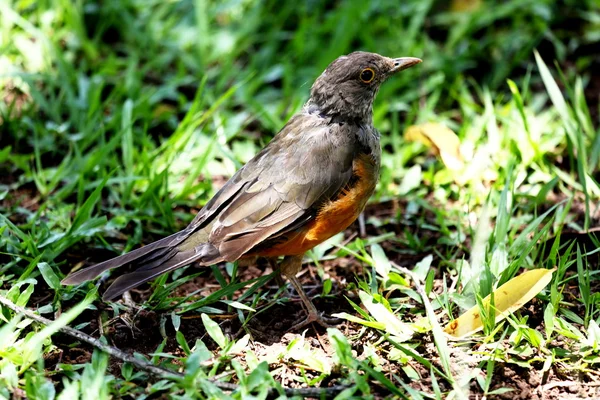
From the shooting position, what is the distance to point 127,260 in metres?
4.44

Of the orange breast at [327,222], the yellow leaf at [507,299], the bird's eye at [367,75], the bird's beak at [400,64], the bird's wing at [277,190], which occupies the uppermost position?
the bird's eye at [367,75]

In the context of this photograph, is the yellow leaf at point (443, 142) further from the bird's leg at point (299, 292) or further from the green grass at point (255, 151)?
the bird's leg at point (299, 292)

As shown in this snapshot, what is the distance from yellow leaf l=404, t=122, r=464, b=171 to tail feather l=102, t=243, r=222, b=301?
2.19 metres

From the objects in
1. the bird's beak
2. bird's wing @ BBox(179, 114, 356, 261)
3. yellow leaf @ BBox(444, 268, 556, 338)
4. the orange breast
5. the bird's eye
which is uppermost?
the bird's eye

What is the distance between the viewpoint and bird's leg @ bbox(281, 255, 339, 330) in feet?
14.8

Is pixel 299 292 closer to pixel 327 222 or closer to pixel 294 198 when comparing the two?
pixel 327 222

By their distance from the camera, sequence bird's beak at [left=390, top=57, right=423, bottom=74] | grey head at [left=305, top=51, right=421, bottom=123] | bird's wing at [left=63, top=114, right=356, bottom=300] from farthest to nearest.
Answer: bird's beak at [left=390, top=57, right=423, bottom=74] → grey head at [left=305, top=51, right=421, bottom=123] → bird's wing at [left=63, top=114, right=356, bottom=300]

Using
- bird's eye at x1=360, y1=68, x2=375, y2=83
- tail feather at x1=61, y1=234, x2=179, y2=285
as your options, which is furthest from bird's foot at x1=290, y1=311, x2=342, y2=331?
bird's eye at x1=360, y1=68, x2=375, y2=83

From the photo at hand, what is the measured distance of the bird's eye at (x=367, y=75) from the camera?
16.8 feet

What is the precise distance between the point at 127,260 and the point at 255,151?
6.87 ft

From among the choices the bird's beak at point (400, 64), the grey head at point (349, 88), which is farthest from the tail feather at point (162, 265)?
the bird's beak at point (400, 64)

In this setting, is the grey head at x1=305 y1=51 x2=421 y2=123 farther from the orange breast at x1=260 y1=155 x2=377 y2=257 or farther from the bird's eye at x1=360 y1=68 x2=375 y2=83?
the orange breast at x1=260 y1=155 x2=377 y2=257

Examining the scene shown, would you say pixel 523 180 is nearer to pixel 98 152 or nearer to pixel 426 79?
pixel 426 79

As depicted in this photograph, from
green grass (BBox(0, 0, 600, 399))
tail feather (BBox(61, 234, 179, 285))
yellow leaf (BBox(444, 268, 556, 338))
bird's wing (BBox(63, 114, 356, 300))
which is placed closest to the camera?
green grass (BBox(0, 0, 600, 399))
